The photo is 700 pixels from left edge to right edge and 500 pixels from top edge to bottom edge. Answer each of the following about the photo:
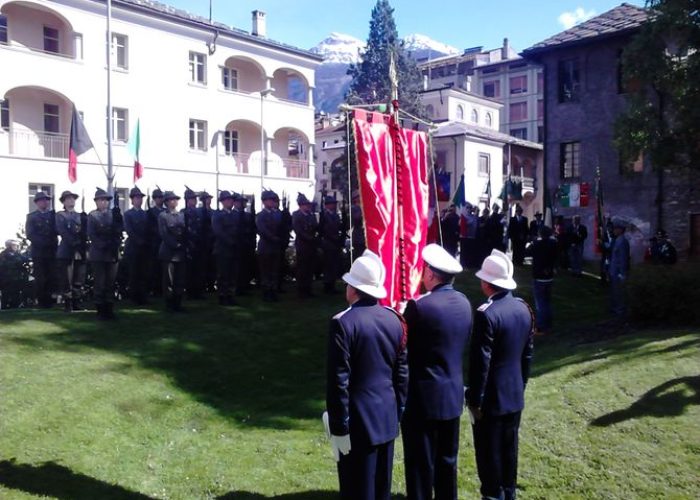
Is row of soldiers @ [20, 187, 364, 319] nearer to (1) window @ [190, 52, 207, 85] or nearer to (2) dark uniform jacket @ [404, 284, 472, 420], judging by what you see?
(2) dark uniform jacket @ [404, 284, 472, 420]

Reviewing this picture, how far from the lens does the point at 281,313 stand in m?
13.6

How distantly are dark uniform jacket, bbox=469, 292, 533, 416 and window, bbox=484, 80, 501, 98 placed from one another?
2784 inches

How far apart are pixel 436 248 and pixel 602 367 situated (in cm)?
553

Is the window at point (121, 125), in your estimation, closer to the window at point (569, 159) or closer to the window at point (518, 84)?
the window at point (569, 159)

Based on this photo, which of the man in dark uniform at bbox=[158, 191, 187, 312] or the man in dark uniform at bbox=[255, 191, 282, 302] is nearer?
the man in dark uniform at bbox=[158, 191, 187, 312]

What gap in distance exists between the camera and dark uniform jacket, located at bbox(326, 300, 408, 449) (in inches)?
185

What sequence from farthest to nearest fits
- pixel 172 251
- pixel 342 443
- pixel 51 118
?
pixel 51 118 < pixel 172 251 < pixel 342 443

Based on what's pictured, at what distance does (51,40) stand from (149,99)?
4.96m

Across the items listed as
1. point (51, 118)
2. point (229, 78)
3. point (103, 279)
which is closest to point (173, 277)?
point (103, 279)

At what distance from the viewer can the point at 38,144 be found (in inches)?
1209

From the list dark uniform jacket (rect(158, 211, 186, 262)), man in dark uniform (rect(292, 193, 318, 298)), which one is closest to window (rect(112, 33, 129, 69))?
man in dark uniform (rect(292, 193, 318, 298))

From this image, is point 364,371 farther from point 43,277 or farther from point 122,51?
point 122,51

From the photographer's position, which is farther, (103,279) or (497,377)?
(103,279)

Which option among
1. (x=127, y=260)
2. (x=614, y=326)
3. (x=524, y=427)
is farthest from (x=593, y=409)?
(x=127, y=260)
